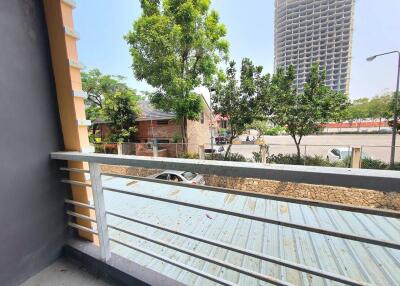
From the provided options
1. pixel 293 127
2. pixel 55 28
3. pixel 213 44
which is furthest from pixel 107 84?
pixel 55 28

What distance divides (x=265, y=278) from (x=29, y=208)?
148 cm

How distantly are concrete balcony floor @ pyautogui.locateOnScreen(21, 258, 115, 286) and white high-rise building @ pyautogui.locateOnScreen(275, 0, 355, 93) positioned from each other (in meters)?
20.0

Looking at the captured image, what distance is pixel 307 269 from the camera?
2.24 feet

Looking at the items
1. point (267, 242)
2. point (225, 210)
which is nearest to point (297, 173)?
point (225, 210)

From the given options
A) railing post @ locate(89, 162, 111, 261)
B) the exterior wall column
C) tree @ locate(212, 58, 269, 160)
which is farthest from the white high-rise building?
railing post @ locate(89, 162, 111, 261)

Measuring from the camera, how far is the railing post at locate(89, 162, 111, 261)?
1188 mm

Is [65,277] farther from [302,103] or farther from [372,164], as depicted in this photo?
[372,164]

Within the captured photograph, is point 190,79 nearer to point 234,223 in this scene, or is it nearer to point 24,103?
point 234,223

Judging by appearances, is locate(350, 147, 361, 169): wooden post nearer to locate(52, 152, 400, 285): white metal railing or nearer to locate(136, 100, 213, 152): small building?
locate(52, 152, 400, 285): white metal railing

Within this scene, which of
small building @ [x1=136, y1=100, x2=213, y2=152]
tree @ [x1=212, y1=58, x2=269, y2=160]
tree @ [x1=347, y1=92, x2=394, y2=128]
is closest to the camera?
tree @ [x1=212, y1=58, x2=269, y2=160]

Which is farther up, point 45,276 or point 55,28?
point 55,28

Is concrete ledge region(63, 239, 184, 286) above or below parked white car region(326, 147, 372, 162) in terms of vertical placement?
above

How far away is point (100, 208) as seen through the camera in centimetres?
123

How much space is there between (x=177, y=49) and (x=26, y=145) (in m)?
8.63
